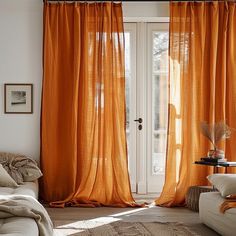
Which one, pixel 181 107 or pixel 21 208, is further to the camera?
pixel 181 107

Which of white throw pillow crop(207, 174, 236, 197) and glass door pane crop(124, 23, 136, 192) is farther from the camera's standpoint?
glass door pane crop(124, 23, 136, 192)

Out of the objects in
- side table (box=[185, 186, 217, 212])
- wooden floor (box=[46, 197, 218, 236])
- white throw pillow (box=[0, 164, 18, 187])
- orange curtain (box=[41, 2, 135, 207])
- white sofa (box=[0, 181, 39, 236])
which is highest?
orange curtain (box=[41, 2, 135, 207])

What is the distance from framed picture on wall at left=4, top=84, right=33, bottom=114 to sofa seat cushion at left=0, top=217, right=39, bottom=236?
294 cm

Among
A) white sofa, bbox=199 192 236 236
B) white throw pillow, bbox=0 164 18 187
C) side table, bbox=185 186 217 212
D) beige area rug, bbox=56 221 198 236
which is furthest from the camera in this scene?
side table, bbox=185 186 217 212

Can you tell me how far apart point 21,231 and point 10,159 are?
2.83m

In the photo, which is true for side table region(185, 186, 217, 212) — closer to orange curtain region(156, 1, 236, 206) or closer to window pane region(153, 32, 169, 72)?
orange curtain region(156, 1, 236, 206)

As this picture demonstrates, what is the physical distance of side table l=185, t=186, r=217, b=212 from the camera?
5622mm

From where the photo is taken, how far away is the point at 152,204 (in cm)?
605

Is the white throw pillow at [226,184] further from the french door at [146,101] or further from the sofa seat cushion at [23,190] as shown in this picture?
the french door at [146,101]

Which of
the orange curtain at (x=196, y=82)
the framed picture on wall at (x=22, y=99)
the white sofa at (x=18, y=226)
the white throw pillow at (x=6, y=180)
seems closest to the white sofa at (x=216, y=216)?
the orange curtain at (x=196, y=82)

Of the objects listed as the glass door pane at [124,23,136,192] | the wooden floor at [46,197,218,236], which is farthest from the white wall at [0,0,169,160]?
the glass door pane at [124,23,136,192]

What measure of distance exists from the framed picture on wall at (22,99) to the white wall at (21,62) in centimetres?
5

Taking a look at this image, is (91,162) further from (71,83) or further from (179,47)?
(179,47)

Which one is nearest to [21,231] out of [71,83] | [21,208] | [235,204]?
[21,208]
